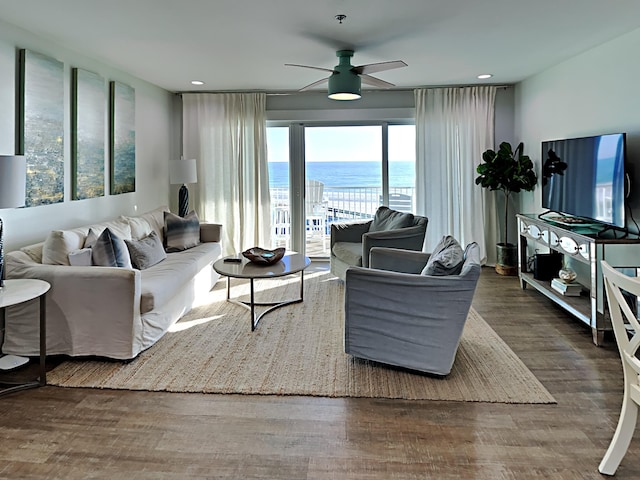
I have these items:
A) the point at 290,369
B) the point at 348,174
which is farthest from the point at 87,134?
the point at 348,174

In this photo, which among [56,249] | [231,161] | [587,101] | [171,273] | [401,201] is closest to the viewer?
[56,249]

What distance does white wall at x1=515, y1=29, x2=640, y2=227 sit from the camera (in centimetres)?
397

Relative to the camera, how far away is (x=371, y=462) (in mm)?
2201

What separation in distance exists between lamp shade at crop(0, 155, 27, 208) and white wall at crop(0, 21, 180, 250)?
0.76 m

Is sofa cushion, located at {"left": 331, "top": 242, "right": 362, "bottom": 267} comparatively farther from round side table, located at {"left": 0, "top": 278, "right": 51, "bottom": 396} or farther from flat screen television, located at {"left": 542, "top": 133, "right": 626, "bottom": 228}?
round side table, located at {"left": 0, "top": 278, "right": 51, "bottom": 396}

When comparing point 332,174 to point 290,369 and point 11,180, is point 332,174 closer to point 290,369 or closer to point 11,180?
point 290,369

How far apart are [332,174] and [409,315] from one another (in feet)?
13.3

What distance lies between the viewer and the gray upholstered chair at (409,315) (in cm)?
297

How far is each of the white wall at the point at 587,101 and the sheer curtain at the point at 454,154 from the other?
49cm

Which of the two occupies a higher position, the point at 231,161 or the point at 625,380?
the point at 231,161

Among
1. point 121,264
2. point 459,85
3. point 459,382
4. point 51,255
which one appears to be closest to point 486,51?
point 459,85

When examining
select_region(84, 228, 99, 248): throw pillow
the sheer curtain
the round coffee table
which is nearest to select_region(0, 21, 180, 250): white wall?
select_region(84, 228, 99, 248): throw pillow

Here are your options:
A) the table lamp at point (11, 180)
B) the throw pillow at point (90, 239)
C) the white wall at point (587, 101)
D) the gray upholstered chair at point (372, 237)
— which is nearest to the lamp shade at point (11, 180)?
the table lamp at point (11, 180)

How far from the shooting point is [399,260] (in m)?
3.94
